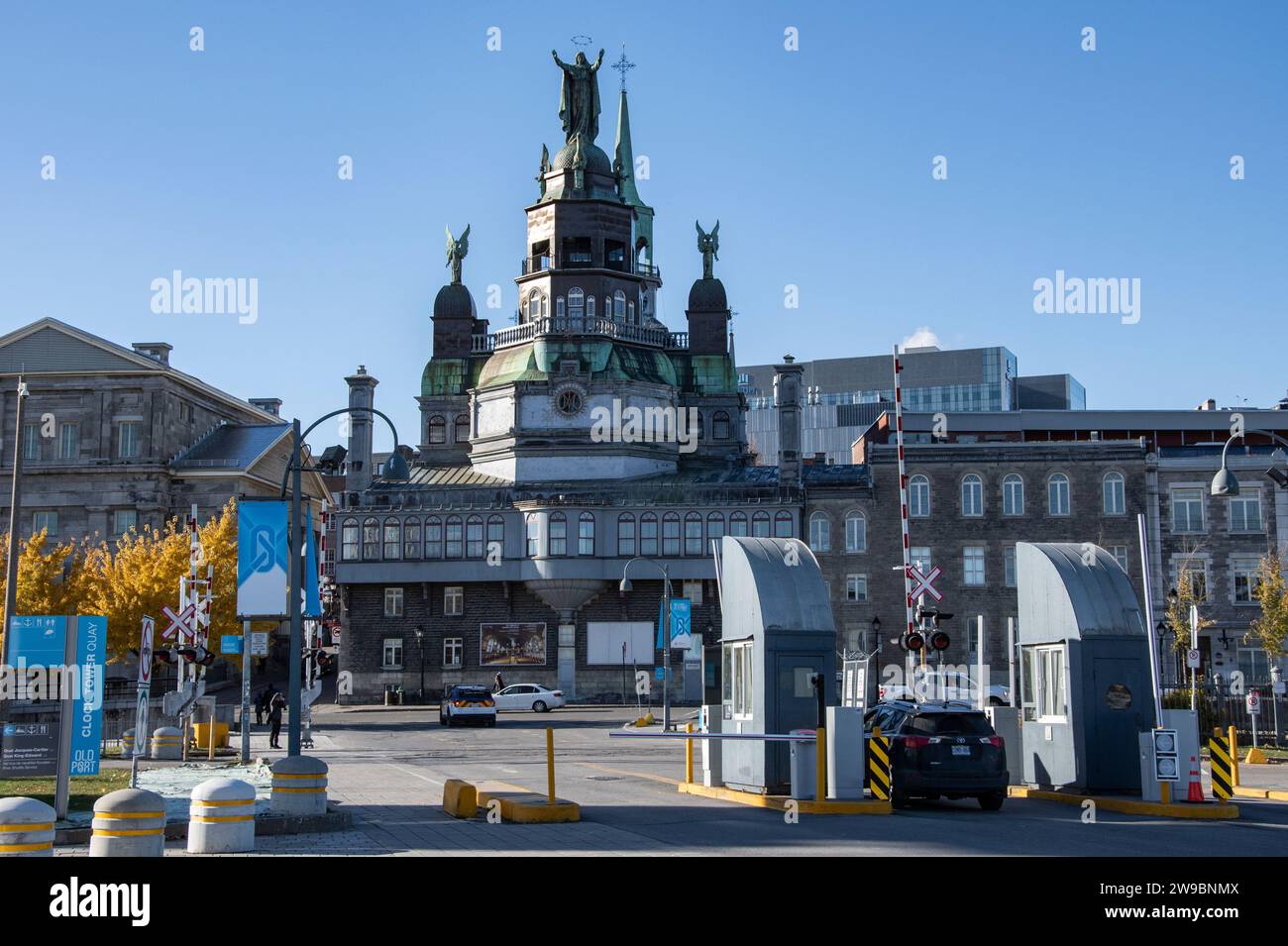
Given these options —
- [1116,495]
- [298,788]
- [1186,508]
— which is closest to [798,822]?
[298,788]

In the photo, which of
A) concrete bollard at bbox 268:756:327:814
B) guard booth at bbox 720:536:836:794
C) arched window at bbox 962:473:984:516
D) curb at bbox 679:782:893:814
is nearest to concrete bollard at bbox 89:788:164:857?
concrete bollard at bbox 268:756:327:814

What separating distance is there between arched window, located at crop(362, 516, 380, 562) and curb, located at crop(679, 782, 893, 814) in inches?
1925

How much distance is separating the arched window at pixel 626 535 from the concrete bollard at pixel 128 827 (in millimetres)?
55198

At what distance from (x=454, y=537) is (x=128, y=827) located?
57.2 meters

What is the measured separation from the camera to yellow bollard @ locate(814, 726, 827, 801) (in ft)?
71.3

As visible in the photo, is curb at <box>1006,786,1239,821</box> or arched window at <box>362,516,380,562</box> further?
arched window at <box>362,516,380,562</box>

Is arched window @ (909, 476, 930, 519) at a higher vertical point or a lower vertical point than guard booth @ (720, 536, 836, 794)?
higher

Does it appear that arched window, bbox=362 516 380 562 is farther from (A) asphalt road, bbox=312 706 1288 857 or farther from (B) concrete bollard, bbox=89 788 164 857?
(B) concrete bollard, bbox=89 788 164 857

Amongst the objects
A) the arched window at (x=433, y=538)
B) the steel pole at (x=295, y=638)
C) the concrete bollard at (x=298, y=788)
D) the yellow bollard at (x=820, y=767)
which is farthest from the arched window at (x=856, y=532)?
the concrete bollard at (x=298, y=788)

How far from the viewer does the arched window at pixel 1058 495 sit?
228 ft

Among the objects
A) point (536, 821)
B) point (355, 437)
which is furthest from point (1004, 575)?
point (536, 821)

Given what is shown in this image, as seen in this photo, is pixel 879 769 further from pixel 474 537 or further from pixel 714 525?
pixel 474 537

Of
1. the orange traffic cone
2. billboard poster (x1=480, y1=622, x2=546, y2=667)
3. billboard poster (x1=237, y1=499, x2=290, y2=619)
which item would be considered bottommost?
the orange traffic cone
